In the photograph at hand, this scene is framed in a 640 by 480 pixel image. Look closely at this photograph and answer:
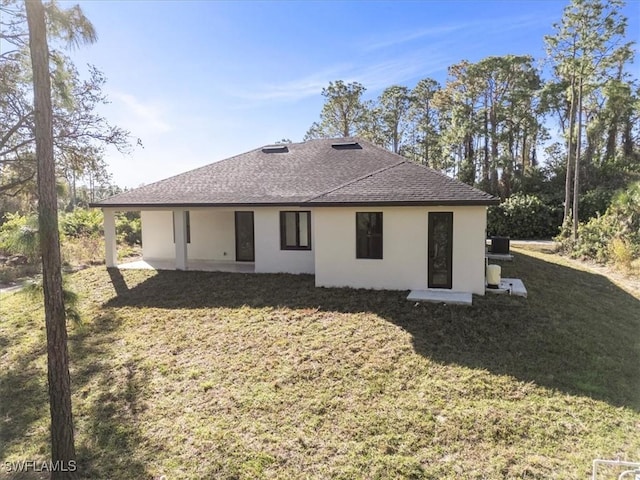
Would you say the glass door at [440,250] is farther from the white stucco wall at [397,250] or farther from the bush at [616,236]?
the bush at [616,236]

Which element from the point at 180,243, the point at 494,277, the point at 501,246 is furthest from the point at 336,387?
the point at 501,246

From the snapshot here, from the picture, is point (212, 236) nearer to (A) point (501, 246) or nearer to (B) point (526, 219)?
(A) point (501, 246)

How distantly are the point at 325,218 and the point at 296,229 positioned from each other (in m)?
2.20

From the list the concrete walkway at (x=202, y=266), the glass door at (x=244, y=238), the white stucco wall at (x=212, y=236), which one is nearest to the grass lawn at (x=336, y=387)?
the concrete walkway at (x=202, y=266)

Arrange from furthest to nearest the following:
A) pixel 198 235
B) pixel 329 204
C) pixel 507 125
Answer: pixel 507 125
pixel 198 235
pixel 329 204

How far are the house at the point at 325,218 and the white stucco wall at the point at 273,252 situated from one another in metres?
0.03

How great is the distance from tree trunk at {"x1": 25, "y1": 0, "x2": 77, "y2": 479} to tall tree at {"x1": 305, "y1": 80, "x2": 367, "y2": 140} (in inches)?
1208

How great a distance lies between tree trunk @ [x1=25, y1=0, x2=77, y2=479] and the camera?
4.26 metres

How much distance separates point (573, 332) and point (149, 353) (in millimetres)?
8127

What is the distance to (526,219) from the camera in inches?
964

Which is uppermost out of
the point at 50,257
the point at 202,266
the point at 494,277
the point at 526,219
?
the point at 50,257

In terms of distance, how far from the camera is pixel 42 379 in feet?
22.4

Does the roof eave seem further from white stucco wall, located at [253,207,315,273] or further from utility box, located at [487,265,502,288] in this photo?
utility box, located at [487,265,502,288]

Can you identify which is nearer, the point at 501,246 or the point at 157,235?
the point at 157,235
